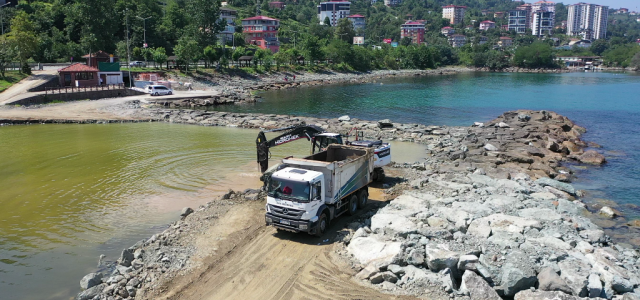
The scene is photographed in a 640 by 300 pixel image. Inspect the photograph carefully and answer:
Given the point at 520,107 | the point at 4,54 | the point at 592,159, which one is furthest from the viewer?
the point at 520,107

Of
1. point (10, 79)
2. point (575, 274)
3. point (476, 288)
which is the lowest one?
point (476, 288)

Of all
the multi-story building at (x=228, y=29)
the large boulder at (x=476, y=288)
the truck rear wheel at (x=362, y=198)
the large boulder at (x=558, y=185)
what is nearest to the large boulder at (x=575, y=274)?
the large boulder at (x=476, y=288)

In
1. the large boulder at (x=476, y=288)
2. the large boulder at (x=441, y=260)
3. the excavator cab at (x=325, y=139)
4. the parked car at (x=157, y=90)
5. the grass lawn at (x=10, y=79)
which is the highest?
the grass lawn at (x=10, y=79)

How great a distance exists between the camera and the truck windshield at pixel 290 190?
14719 mm

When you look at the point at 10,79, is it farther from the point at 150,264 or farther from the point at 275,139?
the point at 150,264

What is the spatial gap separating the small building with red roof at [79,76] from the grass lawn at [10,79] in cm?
518

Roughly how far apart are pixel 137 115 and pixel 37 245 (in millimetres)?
29906

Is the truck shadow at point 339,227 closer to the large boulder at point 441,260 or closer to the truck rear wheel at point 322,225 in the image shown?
the truck rear wheel at point 322,225

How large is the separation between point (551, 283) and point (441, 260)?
2.69 metres

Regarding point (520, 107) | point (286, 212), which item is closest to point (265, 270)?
point (286, 212)

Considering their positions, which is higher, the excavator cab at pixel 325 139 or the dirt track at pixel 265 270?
the excavator cab at pixel 325 139

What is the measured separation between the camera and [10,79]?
5350 centimetres

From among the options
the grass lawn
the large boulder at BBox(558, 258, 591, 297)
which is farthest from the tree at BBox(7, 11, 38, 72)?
the large boulder at BBox(558, 258, 591, 297)

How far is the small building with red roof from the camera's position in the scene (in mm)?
53781
